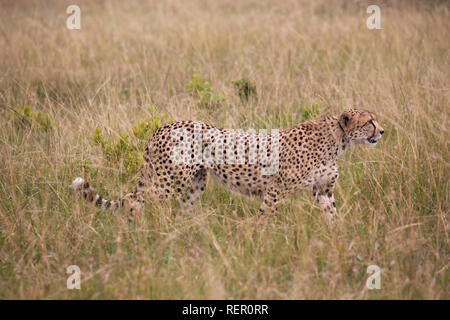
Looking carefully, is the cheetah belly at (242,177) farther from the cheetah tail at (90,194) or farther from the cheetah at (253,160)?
the cheetah tail at (90,194)

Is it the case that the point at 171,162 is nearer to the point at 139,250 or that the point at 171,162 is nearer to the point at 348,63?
the point at 139,250

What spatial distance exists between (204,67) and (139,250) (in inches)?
154

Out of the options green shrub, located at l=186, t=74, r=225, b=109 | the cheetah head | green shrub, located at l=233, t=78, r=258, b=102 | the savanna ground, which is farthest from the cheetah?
green shrub, located at l=233, t=78, r=258, b=102

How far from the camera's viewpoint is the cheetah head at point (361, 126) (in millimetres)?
3766

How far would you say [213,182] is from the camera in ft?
14.3

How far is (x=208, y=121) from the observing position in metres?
5.14

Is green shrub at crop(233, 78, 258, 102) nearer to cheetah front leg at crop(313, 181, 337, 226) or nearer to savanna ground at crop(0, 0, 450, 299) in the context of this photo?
savanna ground at crop(0, 0, 450, 299)

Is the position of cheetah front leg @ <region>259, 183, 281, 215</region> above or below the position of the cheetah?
below

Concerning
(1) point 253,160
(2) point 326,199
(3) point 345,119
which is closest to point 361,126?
(3) point 345,119

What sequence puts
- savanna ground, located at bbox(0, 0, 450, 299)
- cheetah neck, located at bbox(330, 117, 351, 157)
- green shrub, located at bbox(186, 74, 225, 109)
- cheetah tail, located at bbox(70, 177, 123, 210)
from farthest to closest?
green shrub, located at bbox(186, 74, 225, 109), cheetah neck, located at bbox(330, 117, 351, 157), cheetah tail, located at bbox(70, 177, 123, 210), savanna ground, located at bbox(0, 0, 450, 299)

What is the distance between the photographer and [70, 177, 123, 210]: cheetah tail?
11.9 ft

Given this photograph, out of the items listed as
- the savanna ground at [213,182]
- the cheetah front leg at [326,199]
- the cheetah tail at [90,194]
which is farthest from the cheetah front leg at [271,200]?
the cheetah tail at [90,194]

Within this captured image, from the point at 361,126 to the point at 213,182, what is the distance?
4.13ft
